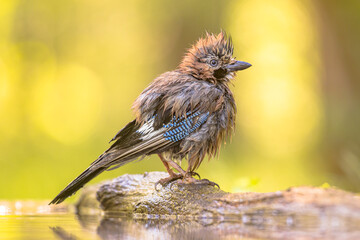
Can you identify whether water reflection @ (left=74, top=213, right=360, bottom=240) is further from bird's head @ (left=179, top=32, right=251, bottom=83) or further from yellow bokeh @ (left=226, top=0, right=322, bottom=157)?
yellow bokeh @ (left=226, top=0, right=322, bottom=157)

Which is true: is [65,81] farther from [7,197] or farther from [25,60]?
[7,197]

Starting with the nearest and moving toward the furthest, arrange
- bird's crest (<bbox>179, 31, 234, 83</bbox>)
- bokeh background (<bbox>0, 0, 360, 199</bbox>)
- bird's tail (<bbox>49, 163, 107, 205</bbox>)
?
1. bird's tail (<bbox>49, 163, 107, 205</bbox>)
2. bird's crest (<bbox>179, 31, 234, 83</bbox>)
3. bokeh background (<bbox>0, 0, 360, 199</bbox>)

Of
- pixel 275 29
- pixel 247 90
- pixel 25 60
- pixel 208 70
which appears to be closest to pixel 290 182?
pixel 247 90

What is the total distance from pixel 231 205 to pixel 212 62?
1914mm

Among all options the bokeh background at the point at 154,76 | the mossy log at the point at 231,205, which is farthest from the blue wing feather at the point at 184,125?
the bokeh background at the point at 154,76

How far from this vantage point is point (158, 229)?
12.5 ft

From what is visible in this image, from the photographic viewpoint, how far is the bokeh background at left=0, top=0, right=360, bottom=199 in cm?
1081

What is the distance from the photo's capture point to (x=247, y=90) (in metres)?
12.7

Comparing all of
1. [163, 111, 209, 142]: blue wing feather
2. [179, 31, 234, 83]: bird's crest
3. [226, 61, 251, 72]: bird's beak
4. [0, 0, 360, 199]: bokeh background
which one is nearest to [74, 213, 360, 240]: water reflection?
[163, 111, 209, 142]: blue wing feather

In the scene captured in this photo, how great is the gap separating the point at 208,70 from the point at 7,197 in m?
7.25

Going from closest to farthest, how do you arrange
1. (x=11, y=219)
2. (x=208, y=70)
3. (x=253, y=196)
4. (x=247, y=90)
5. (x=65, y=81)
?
(x=253, y=196) → (x=11, y=219) → (x=208, y=70) → (x=247, y=90) → (x=65, y=81)

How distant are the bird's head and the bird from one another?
9cm

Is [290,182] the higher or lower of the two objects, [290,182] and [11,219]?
the higher

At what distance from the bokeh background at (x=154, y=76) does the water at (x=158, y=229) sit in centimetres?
586
